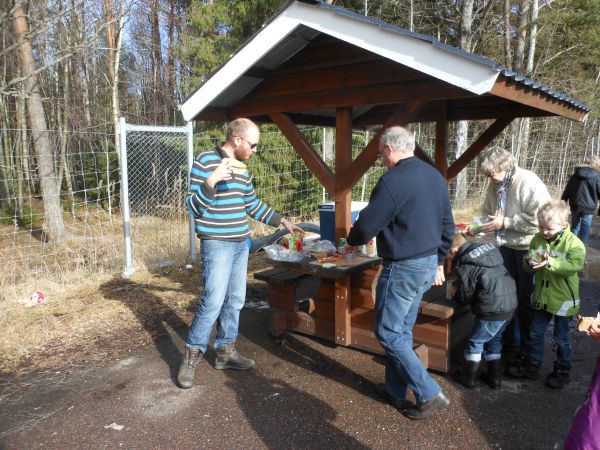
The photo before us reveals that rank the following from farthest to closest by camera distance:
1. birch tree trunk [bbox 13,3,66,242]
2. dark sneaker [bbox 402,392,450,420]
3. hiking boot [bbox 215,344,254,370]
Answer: birch tree trunk [bbox 13,3,66,242]
hiking boot [bbox 215,344,254,370]
dark sneaker [bbox 402,392,450,420]

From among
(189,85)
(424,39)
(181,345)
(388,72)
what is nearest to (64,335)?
(181,345)

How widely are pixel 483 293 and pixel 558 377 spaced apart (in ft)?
3.04

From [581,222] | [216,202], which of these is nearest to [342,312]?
[216,202]

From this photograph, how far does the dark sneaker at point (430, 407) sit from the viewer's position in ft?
9.31

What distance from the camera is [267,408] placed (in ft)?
10.2

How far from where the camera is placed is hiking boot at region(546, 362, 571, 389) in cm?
327

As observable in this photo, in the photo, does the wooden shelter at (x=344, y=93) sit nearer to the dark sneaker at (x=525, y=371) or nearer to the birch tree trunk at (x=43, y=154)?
the dark sneaker at (x=525, y=371)

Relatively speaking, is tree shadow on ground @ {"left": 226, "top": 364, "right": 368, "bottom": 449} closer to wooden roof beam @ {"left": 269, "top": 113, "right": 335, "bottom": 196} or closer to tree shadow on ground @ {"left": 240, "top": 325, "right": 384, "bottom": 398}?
tree shadow on ground @ {"left": 240, "top": 325, "right": 384, "bottom": 398}

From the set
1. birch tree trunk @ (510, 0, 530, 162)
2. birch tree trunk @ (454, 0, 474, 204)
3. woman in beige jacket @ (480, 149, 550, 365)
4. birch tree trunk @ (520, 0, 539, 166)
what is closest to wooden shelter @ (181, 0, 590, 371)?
woman in beige jacket @ (480, 149, 550, 365)

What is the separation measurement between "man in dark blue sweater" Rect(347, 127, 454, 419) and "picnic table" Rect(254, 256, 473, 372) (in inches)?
21.3

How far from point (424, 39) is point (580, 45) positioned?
52.9ft

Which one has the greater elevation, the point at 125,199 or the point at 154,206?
the point at 125,199

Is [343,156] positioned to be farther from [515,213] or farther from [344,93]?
[515,213]

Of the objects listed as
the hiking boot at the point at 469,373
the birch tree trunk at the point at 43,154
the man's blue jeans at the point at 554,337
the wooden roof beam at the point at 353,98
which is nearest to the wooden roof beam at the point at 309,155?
the wooden roof beam at the point at 353,98
